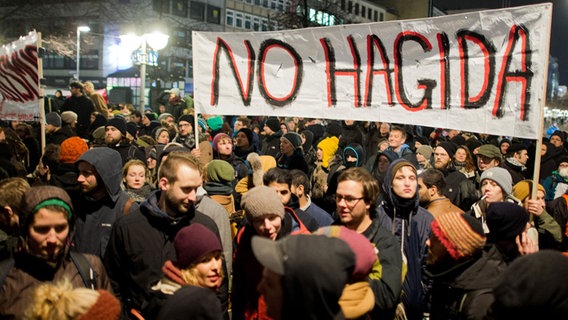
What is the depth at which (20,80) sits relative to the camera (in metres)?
9.00

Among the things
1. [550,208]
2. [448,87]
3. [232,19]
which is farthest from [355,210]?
[232,19]

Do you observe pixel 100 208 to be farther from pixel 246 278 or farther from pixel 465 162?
pixel 465 162

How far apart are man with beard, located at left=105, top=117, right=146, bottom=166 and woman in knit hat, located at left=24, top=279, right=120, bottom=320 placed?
6.07 meters

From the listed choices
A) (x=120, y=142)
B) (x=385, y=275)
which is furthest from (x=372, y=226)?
(x=120, y=142)

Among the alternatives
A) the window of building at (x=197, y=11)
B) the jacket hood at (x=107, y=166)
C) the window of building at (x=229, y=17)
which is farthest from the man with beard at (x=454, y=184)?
the window of building at (x=229, y=17)

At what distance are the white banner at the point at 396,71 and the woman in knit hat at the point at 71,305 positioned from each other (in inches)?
156

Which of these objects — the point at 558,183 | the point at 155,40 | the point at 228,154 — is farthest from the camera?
the point at 155,40

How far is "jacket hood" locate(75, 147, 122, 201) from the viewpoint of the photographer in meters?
4.48

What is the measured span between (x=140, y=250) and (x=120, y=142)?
5.39 metres

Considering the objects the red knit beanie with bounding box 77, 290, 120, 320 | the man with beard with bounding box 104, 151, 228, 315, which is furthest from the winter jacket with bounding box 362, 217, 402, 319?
the red knit beanie with bounding box 77, 290, 120, 320

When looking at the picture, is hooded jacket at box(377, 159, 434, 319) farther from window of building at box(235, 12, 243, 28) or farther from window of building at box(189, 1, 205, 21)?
window of building at box(235, 12, 243, 28)

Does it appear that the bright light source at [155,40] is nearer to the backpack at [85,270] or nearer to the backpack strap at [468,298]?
the backpack at [85,270]

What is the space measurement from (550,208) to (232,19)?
7190 centimetres

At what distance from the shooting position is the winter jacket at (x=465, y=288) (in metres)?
3.15
